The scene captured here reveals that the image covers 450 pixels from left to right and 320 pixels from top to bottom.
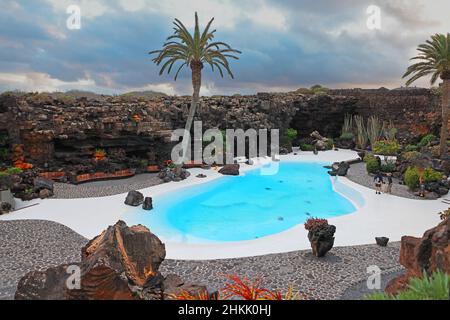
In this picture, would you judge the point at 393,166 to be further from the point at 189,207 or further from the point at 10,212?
the point at 10,212

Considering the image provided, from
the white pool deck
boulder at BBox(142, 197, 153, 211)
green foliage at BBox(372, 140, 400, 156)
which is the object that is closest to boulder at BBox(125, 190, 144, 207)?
the white pool deck

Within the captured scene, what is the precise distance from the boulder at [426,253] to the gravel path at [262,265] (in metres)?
1.88

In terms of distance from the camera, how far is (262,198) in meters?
18.5

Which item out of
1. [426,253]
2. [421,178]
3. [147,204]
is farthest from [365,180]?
[426,253]

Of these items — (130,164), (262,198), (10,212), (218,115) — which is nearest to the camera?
(10,212)

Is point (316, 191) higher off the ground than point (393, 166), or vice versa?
point (393, 166)

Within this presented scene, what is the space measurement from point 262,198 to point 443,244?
13.3 m

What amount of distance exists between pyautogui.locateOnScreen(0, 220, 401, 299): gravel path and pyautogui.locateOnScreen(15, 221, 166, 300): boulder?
1.93m

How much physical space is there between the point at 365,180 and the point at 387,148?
960 cm

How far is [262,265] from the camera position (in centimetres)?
893

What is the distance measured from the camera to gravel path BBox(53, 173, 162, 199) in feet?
52.9

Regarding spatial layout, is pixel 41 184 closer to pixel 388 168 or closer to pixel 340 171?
pixel 340 171
